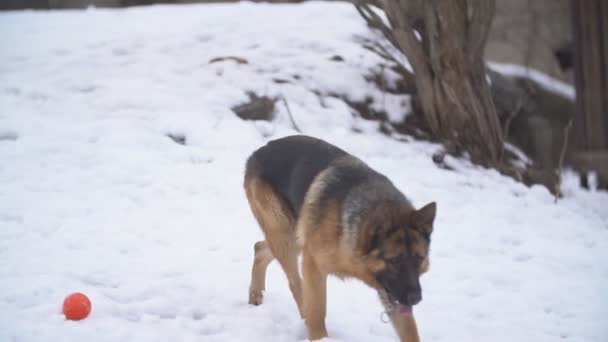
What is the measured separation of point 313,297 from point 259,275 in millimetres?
739

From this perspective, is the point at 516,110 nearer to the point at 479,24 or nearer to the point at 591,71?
the point at 591,71

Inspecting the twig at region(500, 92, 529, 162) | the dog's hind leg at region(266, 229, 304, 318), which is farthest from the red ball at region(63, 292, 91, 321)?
the twig at region(500, 92, 529, 162)

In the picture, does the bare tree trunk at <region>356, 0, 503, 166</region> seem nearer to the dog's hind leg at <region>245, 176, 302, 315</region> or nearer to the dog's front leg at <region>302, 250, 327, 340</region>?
the dog's hind leg at <region>245, 176, 302, 315</region>

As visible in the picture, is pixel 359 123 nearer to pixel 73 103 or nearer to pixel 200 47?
pixel 200 47

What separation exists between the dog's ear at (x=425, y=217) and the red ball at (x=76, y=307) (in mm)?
2252

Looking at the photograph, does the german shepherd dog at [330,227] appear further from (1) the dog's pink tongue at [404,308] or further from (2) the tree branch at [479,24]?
(2) the tree branch at [479,24]

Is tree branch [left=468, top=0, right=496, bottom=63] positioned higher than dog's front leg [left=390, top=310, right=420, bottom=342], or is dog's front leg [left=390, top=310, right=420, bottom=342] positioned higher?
tree branch [left=468, top=0, right=496, bottom=63]

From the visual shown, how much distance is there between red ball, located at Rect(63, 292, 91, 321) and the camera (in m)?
4.06

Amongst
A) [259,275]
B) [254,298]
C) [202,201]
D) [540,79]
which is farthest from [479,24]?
[254,298]

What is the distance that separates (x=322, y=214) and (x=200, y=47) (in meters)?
6.40

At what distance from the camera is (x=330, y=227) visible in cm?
415

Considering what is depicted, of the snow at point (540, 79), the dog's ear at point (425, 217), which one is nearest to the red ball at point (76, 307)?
the dog's ear at point (425, 217)

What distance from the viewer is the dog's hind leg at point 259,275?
484 cm

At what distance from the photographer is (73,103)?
8055 millimetres
